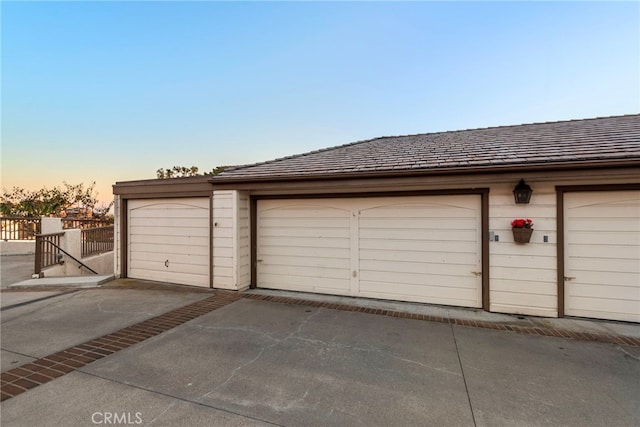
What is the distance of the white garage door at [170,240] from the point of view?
6.64 m

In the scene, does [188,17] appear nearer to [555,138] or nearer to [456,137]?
[456,137]

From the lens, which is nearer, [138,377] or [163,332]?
[138,377]

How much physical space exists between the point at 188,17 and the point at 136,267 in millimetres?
7616

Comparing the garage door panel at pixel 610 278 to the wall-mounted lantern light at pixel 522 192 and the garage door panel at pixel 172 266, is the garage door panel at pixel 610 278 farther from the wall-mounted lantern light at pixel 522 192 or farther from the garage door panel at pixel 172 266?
the garage door panel at pixel 172 266

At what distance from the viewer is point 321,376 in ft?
9.29

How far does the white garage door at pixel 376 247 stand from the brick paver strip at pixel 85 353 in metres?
1.99

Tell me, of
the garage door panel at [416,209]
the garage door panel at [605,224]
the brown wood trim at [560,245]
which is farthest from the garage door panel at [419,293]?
the garage door panel at [605,224]

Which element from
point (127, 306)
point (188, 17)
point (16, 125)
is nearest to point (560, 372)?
point (127, 306)

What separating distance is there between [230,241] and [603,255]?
6.82 meters

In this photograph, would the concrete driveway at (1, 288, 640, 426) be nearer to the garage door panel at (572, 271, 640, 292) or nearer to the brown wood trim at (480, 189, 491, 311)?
the brown wood trim at (480, 189, 491, 311)

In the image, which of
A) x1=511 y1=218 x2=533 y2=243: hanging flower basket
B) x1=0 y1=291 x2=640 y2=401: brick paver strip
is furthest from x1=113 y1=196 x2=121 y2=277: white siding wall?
x1=511 y1=218 x2=533 y2=243: hanging flower basket

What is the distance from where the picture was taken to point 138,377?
2768 millimetres

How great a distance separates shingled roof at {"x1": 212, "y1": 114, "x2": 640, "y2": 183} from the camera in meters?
4.32

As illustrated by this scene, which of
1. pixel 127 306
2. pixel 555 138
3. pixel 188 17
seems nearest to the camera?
pixel 127 306
